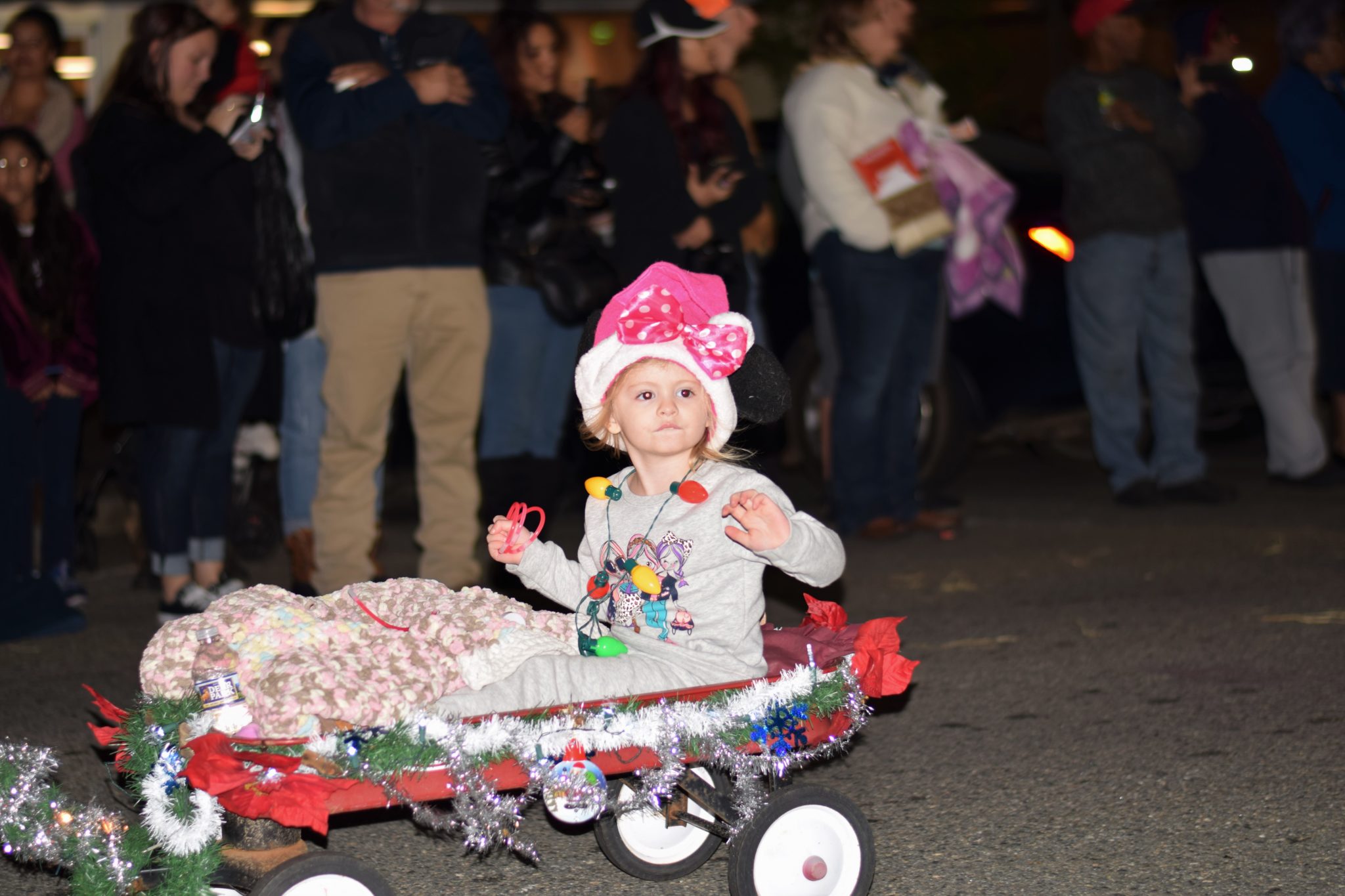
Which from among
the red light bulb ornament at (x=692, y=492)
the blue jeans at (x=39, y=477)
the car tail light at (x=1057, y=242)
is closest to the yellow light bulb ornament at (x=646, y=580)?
the red light bulb ornament at (x=692, y=492)

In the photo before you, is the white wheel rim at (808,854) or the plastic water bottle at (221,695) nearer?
the plastic water bottle at (221,695)

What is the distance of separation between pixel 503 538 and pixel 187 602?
252 cm

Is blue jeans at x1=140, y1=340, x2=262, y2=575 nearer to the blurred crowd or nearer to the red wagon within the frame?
the blurred crowd

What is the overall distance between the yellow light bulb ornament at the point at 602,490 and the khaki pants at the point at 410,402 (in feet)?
7.59

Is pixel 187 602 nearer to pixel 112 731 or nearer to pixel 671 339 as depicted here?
pixel 112 731

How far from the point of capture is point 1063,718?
4.31 m

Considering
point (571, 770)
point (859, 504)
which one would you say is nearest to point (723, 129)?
point (859, 504)

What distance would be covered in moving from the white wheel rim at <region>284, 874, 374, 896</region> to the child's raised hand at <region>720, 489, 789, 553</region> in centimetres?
96

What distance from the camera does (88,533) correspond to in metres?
6.89

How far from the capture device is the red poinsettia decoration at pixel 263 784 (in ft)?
8.60

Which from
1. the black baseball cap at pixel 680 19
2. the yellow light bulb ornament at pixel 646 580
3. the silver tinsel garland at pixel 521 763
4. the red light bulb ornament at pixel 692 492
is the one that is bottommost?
the silver tinsel garland at pixel 521 763

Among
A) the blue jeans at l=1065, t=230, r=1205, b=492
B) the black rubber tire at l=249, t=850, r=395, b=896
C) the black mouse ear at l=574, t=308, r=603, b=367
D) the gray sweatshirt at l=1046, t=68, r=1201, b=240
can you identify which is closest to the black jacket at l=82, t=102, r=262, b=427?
the black mouse ear at l=574, t=308, r=603, b=367

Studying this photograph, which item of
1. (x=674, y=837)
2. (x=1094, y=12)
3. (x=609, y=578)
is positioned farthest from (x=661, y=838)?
(x=1094, y=12)

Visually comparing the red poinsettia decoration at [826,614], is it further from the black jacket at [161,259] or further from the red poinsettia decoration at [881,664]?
the black jacket at [161,259]
